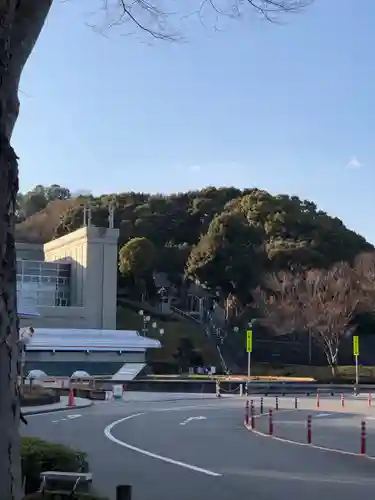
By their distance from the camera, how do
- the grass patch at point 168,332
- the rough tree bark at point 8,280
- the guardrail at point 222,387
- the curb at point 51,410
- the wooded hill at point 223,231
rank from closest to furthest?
the rough tree bark at point 8,280
the curb at point 51,410
the guardrail at point 222,387
the grass patch at point 168,332
the wooded hill at point 223,231

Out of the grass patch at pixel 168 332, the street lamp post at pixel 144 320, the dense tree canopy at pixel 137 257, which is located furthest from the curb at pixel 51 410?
the dense tree canopy at pixel 137 257

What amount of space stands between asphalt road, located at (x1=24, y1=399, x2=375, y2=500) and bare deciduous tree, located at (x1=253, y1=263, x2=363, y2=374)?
2852 centimetres

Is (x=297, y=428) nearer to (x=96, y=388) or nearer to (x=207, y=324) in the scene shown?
(x=96, y=388)

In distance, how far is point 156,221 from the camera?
78.4 m

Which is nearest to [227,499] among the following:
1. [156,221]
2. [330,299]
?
[330,299]

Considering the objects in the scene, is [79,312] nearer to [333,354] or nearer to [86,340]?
[86,340]

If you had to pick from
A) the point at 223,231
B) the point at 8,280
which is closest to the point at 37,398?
the point at 8,280

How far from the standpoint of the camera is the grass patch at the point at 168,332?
204 feet

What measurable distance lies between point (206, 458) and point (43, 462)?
6.21 meters

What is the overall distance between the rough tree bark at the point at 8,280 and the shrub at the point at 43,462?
3.74 metres

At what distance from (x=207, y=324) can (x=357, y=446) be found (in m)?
52.5

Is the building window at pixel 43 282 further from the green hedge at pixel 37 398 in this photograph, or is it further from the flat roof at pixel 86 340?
the green hedge at pixel 37 398

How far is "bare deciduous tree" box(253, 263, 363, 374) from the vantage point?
5509 cm

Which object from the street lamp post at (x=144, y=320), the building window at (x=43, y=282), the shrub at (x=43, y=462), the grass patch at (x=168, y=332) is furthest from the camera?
the street lamp post at (x=144, y=320)
